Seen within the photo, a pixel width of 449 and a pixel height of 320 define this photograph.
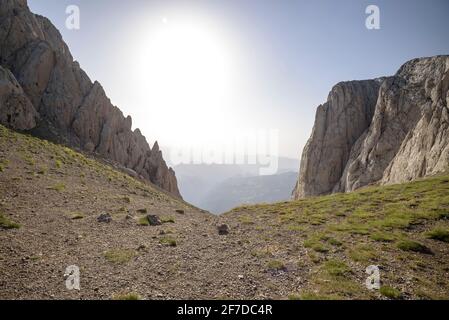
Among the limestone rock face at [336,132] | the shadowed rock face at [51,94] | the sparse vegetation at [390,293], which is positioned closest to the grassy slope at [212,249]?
the sparse vegetation at [390,293]

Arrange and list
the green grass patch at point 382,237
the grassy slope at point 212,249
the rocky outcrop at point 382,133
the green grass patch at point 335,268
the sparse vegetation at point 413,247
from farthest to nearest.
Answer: the rocky outcrop at point 382,133 → the green grass patch at point 382,237 → the sparse vegetation at point 413,247 → the green grass patch at point 335,268 → the grassy slope at point 212,249

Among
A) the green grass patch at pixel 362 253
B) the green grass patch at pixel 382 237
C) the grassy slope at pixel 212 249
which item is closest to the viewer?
the grassy slope at pixel 212 249

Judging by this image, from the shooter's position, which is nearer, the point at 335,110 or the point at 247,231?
the point at 247,231

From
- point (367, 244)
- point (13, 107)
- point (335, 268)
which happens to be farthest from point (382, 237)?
point (13, 107)

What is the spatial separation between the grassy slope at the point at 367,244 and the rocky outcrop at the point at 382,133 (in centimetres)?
2869

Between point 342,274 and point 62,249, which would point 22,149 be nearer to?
point 62,249

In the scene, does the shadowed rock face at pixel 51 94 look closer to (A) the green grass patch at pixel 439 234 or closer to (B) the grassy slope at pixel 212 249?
(B) the grassy slope at pixel 212 249

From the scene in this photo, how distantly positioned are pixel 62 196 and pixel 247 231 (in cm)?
2116

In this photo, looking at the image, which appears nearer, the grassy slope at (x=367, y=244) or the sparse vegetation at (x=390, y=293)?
the sparse vegetation at (x=390, y=293)

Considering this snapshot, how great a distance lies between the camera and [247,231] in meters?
23.9

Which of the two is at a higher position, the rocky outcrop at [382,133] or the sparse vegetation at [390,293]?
the rocky outcrop at [382,133]

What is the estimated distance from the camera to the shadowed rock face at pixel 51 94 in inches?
2318

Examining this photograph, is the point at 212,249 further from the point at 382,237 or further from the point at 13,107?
the point at 13,107
